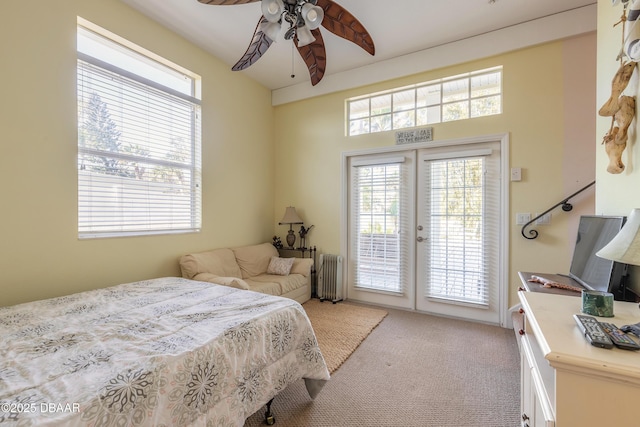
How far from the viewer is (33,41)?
1.97 m

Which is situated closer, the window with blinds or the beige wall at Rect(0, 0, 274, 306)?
the beige wall at Rect(0, 0, 274, 306)

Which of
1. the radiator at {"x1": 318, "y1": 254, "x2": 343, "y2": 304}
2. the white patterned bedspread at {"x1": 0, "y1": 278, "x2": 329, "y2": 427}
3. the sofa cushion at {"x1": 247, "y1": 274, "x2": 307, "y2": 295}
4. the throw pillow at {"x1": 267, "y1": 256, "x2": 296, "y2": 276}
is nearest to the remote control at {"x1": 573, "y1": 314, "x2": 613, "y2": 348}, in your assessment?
the white patterned bedspread at {"x1": 0, "y1": 278, "x2": 329, "y2": 427}

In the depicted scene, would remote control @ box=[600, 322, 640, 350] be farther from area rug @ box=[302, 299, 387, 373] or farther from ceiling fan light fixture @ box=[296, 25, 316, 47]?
ceiling fan light fixture @ box=[296, 25, 316, 47]

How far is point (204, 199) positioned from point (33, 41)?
1824 millimetres

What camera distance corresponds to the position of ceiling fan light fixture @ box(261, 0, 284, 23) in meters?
1.61

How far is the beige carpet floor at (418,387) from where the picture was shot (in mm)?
1625

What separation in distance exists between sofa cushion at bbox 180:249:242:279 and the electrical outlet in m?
3.19

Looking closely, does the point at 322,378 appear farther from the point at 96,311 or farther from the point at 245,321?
the point at 96,311

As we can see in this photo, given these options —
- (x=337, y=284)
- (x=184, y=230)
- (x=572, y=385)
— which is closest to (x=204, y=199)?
(x=184, y=230)

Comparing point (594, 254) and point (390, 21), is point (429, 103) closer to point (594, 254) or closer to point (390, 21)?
point (390, 21)

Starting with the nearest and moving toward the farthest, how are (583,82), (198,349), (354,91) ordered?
(198,349) → (583,82) → (354,91)

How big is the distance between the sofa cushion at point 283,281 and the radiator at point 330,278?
0.31m

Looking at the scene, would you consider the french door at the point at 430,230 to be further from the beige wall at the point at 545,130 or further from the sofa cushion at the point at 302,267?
the sofa cushion at the point at 302,267

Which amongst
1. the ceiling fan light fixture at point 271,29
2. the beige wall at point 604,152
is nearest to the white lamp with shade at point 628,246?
the beige wall at point 604,152
